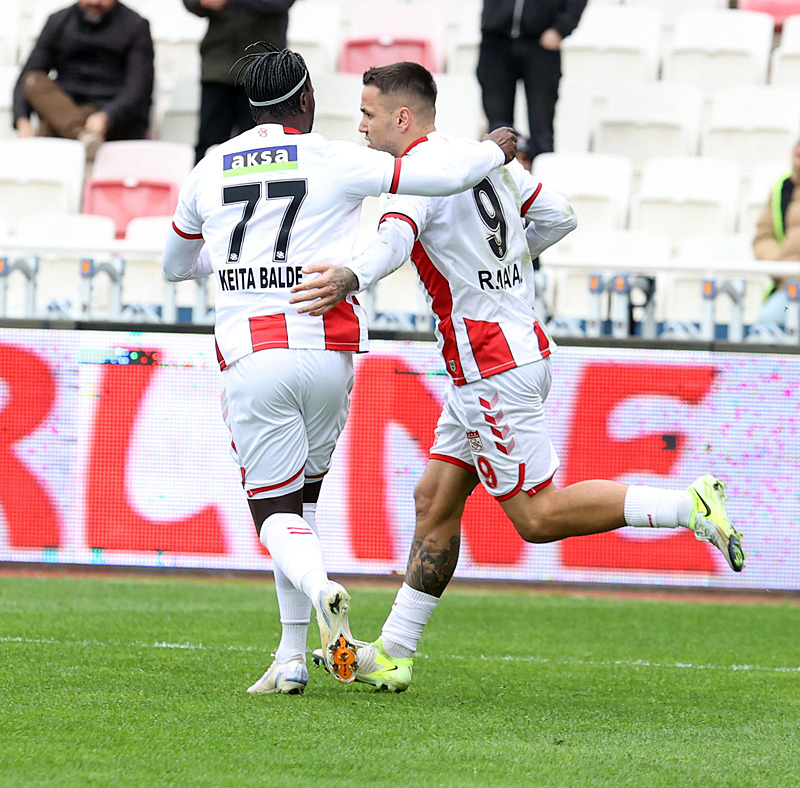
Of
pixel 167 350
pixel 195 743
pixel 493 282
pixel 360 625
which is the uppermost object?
pixel 493 282

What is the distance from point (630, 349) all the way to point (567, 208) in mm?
3005

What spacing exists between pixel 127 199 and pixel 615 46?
450 cm

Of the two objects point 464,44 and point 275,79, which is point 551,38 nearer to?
point 464,44

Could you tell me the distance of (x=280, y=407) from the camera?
427 centimetres

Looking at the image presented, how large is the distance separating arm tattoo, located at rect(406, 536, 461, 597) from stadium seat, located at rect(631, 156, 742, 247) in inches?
218

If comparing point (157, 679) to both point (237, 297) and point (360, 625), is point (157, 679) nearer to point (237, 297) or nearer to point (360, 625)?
point (237, 297)

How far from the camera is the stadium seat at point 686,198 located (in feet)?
32.7

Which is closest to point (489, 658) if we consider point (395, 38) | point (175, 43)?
point (395, 38)

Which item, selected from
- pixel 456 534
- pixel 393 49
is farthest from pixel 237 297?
pixel 393 49

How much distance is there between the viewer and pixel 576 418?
25.5 ft

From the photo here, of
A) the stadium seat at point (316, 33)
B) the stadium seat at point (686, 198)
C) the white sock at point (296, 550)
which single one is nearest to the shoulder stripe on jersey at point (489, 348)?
the white sock at point (296, 550)

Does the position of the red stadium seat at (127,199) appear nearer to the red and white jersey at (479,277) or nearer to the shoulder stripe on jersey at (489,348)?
the red and white jersey at (479,277)

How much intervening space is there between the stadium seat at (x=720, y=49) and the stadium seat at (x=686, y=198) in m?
2.00

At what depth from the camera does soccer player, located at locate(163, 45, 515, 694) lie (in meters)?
4.23
